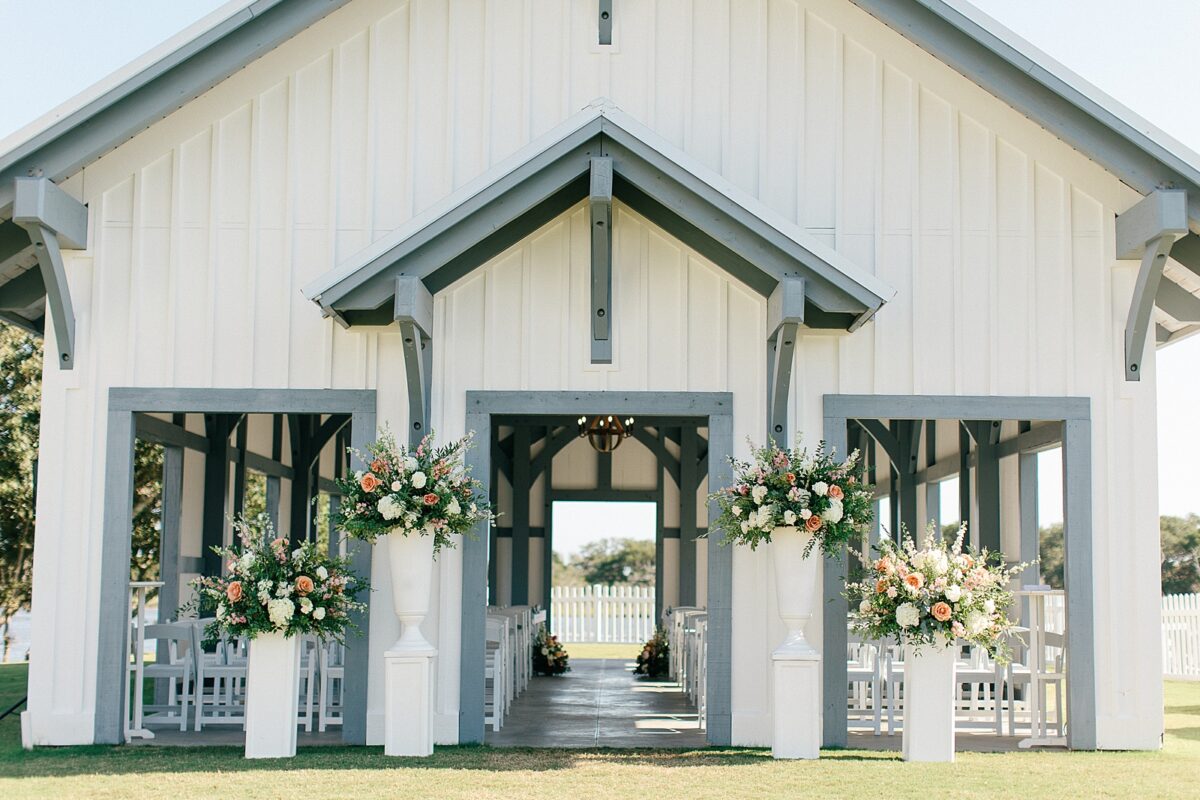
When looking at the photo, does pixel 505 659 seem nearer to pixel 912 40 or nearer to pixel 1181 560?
pixel 912 40

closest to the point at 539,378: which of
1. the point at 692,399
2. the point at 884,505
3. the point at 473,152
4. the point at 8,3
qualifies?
the point at 692,399

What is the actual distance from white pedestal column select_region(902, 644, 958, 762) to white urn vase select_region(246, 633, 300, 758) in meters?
4.09

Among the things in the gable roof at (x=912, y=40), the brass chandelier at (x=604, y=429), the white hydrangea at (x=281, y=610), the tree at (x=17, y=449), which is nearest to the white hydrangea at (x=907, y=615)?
the gable roof at (x=912, y=40)

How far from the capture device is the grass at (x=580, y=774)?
303 inches

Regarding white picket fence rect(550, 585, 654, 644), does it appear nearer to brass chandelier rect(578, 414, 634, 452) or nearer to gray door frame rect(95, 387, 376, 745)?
brass chandelier rect(578, 414, 634, 452)

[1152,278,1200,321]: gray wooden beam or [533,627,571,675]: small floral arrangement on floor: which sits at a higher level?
[1152,278,1200,321]: gray wooden beam

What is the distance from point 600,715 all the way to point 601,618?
10.7 metres

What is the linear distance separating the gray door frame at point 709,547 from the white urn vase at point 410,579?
54 cm

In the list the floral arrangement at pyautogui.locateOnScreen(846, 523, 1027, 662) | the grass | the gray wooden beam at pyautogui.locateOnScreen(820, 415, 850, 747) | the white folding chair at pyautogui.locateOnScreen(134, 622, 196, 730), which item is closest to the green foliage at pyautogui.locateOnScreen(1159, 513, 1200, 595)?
the gray wooden beam at pyautogui.locateOnScreen(820, 415, 850, 747)

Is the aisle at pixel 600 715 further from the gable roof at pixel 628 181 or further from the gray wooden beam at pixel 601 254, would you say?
the gable roof at pixel 628 181

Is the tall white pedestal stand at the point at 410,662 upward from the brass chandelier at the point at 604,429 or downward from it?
downward

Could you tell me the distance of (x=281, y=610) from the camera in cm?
875

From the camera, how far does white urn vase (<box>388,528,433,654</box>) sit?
30.0 ft

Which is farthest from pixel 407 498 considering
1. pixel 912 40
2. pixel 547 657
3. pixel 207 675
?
pixel 547 657
